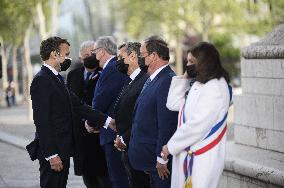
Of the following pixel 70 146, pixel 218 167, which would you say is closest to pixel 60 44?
pixel 70 146

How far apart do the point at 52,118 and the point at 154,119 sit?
4.08 feet

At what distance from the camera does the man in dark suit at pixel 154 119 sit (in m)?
7.82

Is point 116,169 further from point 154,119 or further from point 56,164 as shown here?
A: point 154,119

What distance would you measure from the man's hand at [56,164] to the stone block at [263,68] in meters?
3.30

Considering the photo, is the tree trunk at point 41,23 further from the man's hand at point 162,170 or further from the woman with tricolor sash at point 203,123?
the woman with tricolor sash at point 203,123

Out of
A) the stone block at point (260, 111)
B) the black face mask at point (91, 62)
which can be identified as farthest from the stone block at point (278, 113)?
the black face mask at point (91, 62)

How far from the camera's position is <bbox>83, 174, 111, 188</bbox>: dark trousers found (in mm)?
11406

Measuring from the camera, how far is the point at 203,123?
6957 mm

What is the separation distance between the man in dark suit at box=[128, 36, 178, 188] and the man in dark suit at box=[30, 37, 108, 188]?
0.82 metres

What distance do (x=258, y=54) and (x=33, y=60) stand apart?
89.0 metres

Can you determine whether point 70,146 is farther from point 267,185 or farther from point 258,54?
point 258,54

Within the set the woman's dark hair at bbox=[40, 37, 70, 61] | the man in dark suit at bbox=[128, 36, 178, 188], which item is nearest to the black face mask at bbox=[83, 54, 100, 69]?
the woman's dark hair at bbox=[40, 37, 70, 61]

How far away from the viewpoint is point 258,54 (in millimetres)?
11297

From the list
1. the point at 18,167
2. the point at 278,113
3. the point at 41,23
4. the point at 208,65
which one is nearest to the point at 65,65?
the point at 208,65
